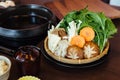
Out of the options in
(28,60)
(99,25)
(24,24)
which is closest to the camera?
(28,60)

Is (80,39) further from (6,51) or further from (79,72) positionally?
(6,51)

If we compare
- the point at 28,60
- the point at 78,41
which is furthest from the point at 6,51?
the point at 78,41

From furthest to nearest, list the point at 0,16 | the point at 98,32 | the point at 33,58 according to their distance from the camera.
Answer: the point at 0,16
the point at 98,32
the point at 33,58

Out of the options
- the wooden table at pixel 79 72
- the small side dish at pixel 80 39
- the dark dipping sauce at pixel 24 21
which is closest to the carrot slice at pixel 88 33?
the small side dish at pixel 80 39

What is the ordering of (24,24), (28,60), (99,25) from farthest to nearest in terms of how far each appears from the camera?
(24,24)
(99,25)
(28,60)

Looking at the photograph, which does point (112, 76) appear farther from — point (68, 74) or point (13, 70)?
point (13, 70)

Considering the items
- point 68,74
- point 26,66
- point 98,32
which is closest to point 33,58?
point 26,66

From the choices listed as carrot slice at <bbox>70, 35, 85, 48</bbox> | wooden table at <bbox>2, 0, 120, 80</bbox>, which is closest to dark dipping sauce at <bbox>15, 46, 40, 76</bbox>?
wooden table at <bbox>2, 0, 120, 80</bbox>
